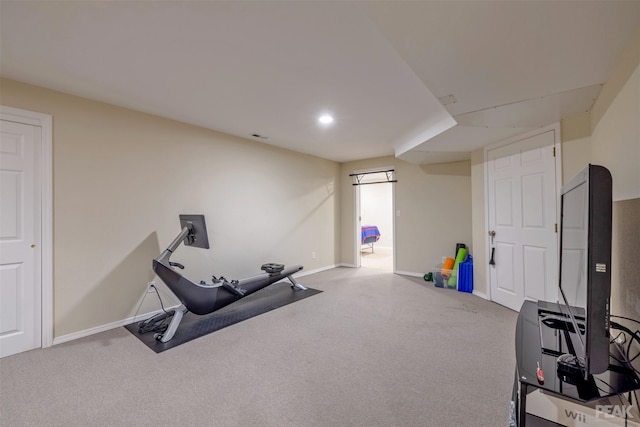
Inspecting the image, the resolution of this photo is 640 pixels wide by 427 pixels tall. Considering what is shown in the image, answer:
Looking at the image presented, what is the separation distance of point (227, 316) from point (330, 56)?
2.88m

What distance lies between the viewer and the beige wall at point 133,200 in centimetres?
252

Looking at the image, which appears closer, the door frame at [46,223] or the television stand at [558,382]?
the television stand at [558,382]

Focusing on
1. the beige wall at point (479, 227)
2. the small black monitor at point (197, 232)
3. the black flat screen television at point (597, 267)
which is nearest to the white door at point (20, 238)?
the small black monitor at point (197, 232)

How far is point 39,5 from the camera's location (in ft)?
4.89

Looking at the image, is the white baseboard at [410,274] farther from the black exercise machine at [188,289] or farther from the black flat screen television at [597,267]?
the black flat screen television at [597,267]

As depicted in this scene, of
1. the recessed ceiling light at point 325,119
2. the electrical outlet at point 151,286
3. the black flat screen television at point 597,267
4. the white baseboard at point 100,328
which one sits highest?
the recessed ceiling light at point 325,119

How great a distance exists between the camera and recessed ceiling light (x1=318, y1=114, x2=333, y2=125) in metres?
3.15

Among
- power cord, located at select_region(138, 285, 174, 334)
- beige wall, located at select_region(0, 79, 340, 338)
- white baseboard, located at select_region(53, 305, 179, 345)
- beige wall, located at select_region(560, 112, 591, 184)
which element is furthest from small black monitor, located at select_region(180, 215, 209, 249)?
beige wall, located at select_region(560, 112, 591, 184)

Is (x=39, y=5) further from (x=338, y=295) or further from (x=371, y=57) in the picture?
(x=338, y=295)

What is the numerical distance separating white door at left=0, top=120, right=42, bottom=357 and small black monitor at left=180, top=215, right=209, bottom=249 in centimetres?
121

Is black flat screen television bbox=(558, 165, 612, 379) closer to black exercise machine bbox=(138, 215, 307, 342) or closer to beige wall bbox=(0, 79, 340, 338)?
black exercise machine bbox=(138, 215, 307, 342)

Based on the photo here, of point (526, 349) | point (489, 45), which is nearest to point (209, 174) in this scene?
point (489, 45)

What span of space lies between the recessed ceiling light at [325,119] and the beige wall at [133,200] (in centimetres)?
140

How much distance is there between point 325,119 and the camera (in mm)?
3258
